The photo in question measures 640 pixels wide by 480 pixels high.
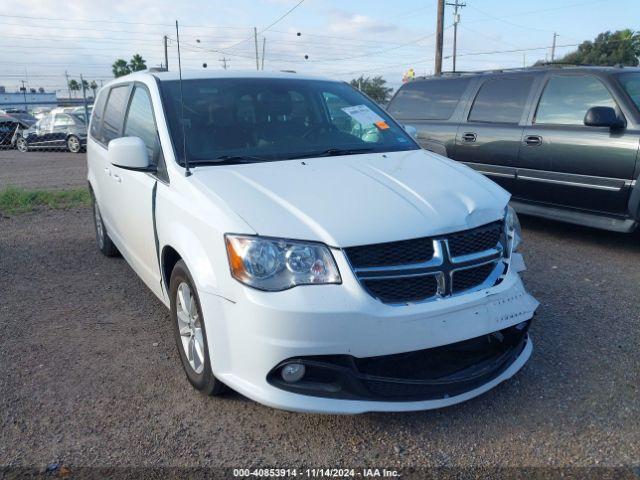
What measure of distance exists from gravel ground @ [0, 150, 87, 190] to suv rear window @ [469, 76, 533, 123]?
8.47 metres

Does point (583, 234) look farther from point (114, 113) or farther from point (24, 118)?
point (24, 118)

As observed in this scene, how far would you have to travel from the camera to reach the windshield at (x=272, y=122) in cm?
394

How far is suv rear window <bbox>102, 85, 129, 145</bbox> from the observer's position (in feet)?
16.6

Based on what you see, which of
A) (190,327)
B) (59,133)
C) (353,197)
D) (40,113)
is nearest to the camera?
(353,197)

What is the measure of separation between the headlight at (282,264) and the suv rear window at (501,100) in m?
4.90

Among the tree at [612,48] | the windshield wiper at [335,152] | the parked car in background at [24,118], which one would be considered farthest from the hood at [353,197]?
the tree at [612,48]

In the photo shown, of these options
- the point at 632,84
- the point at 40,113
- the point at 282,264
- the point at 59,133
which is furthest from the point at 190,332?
the point at 40,113

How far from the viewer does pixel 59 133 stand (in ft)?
74.8

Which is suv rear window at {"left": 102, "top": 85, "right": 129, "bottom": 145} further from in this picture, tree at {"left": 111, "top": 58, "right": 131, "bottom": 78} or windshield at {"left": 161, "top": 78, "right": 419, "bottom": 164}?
tree at {"left": 111, "top": 58, "right": 131, "bottom": 78}

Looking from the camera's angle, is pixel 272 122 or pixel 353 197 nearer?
pixel 353 197

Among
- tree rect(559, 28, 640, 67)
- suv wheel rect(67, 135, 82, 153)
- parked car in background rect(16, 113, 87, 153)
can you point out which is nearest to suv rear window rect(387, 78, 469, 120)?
parked car in background rect(16, 113, 87, 153)

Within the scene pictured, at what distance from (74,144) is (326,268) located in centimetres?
2193

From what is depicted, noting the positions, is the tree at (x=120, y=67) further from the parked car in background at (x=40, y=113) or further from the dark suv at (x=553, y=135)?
the dark suv at (x=553, y=135)

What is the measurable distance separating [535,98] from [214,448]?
550 cm
